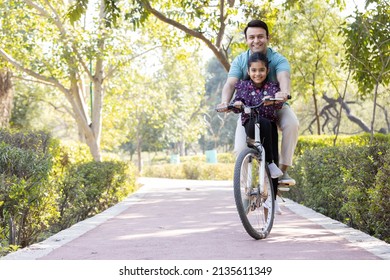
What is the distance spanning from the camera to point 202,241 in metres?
6.36

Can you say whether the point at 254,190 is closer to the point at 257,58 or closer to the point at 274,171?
the point at 274,171

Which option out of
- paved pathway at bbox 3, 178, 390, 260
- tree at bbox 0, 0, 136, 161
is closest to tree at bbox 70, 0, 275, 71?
tree at bbox 0, 0, 136, 161

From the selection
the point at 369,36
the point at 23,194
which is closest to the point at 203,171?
the point at 369,36

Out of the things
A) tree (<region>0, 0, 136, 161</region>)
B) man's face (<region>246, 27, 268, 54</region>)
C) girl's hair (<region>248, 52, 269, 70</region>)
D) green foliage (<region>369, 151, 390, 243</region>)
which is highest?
tree (<region>0, 0, 136, 161</region>)

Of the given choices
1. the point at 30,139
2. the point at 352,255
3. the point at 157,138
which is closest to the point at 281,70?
the point at 352,255

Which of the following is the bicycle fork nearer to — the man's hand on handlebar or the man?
the man

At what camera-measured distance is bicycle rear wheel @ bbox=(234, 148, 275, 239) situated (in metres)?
5.76

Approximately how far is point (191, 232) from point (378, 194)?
2.11 m

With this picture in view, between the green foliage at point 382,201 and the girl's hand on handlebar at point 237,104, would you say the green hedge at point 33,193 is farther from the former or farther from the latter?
the green foliage at point 382,201

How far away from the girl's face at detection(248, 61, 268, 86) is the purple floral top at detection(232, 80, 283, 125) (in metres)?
0.08

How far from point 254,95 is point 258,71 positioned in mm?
226

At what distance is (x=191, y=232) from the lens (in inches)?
287

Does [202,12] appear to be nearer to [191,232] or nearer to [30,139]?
[30,139]

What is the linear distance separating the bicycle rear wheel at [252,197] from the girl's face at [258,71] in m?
0.67
